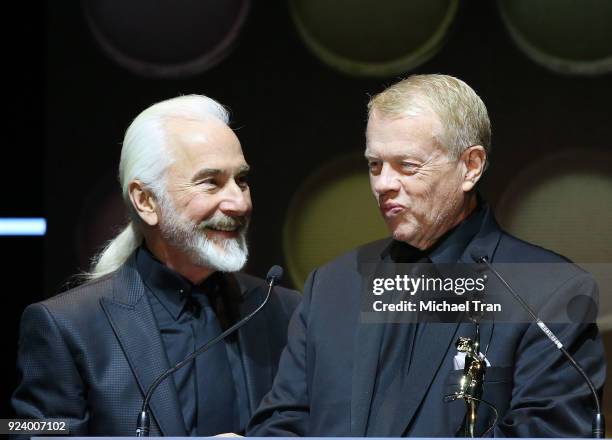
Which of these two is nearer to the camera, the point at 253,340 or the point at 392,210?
the point at 392,210

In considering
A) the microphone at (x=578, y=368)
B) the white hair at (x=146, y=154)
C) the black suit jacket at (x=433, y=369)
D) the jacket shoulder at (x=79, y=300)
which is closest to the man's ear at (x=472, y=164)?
the black suit jacket at (x=433, y=369)

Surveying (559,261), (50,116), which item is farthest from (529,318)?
(50,116)

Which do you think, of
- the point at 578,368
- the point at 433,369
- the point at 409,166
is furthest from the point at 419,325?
the point at 578,368

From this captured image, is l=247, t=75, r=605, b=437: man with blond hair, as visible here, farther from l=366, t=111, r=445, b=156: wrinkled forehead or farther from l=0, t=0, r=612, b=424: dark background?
l=0, t=0, r=612, b=424: dark background

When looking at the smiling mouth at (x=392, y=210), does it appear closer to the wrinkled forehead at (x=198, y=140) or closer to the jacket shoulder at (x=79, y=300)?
the wrinkled forehead at (x=198, y=140)

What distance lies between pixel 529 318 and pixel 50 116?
72.2 inches

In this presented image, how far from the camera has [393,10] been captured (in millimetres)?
3984

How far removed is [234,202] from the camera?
11.8 ft

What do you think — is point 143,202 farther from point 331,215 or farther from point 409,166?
point 409,166

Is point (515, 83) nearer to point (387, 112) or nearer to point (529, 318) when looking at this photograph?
point (387, 112)

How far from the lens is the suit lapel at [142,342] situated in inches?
134

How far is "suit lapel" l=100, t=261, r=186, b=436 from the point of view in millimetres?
3408

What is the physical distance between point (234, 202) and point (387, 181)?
0.51 meters

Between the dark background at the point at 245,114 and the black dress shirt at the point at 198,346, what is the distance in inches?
13.6
